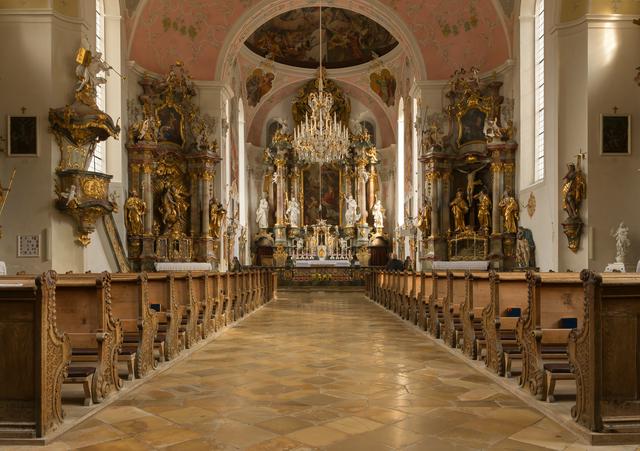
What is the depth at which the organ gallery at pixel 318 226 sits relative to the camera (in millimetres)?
4430

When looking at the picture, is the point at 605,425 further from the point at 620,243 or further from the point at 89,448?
the point at 620,243

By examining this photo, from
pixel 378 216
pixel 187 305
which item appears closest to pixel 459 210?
pixel 378 216

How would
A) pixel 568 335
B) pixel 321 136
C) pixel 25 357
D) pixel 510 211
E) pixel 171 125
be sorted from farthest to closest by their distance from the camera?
pixel 321 136
pixel 171 125
pixel 510 211
pixel 568 335
pixel 25 357

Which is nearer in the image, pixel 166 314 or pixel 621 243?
pixel 166 314

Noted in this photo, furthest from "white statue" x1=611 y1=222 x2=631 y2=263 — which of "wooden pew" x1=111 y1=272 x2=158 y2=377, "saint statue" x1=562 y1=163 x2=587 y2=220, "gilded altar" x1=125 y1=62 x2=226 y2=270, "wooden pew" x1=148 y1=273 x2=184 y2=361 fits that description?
"gilded altar" x1=125 y1=62 x2=226 y2=270

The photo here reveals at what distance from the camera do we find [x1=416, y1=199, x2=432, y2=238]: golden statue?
21031 mm

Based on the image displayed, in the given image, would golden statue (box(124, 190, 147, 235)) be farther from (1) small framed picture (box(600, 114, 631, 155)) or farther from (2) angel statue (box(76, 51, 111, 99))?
(1) small framed picture (box(600, 114, 631, 155))

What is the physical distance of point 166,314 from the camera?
7.79 m

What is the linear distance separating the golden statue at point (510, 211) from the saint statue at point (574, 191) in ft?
14.8

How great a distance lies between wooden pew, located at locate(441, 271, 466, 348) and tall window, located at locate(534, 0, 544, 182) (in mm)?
9342

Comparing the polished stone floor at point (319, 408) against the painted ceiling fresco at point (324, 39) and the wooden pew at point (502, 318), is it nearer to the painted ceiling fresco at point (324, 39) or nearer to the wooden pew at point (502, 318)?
the wooden pew at point (502, 318)

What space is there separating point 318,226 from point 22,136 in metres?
19.4

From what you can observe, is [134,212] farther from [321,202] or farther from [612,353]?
[321,202]

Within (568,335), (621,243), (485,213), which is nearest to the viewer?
(568,335)
